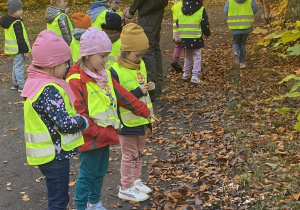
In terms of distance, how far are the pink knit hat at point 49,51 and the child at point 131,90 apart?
44.1 inches

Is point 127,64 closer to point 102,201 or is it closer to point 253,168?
point 102,201

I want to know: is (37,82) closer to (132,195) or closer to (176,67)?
(132,195)

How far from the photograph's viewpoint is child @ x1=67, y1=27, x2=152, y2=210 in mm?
4227

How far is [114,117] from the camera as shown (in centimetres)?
435

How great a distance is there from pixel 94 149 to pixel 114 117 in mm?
367

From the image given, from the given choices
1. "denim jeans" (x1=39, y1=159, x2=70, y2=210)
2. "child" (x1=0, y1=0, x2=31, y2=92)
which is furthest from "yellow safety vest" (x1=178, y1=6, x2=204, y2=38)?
"denim jeans" (x1=39, y1=159, x2=70, y2=210)

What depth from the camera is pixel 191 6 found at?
30.3 ft

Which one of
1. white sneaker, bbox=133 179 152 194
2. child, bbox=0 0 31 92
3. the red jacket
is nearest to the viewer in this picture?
the red jacket

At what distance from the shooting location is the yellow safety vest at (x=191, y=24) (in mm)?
9297

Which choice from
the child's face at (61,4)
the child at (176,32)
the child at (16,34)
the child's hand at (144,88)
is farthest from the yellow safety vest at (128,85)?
the child at (16,34)

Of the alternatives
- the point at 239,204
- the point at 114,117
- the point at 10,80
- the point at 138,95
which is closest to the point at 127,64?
the point at 138,95

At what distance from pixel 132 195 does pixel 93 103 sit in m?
1.33

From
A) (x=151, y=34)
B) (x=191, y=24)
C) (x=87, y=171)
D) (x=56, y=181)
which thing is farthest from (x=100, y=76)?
(x=191, y=24)

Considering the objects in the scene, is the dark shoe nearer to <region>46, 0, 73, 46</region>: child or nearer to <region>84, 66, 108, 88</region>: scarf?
<region>46, 0, 73, 46</region>: child
